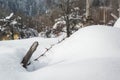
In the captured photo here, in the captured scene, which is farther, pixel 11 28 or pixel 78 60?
pixel 11 28

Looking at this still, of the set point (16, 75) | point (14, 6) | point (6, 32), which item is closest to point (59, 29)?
point (6, 32)

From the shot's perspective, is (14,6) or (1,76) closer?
(1,76)

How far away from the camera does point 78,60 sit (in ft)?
17.0

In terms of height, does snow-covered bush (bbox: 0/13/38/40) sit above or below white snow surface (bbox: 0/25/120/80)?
below

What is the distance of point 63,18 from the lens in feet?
51.4

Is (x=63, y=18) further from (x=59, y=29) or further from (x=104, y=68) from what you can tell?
(x=104, y=68)

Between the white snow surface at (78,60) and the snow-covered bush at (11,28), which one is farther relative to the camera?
the snow-covered bush at (11,28)

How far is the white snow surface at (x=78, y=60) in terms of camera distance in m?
4.50

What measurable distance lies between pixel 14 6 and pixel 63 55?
100866 mm

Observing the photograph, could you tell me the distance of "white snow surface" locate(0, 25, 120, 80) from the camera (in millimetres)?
4500

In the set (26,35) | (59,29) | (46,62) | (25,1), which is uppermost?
(46,62)

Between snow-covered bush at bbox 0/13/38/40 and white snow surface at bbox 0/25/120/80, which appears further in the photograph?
snow-covered bush at bbox 0/13/38/40

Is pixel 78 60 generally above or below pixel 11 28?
above

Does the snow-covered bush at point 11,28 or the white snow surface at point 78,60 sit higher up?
the white snow surface at point 78,60
